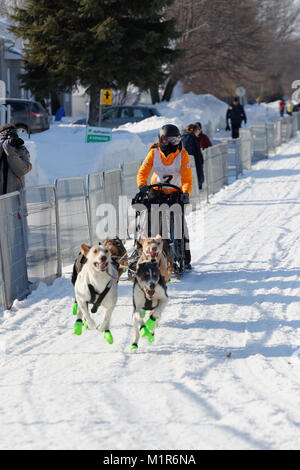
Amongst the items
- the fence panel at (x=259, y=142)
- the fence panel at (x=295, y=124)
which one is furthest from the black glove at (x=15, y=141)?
the fence panel at (x=295, y=124)

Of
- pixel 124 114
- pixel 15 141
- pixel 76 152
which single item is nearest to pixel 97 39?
pixel 124 114

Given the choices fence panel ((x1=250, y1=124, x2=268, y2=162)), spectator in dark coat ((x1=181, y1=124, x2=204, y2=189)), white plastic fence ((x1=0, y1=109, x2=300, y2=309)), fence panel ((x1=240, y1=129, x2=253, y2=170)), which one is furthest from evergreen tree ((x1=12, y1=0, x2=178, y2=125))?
white plastic fence ((x1=0, y1=109, x2=300, y2=309))

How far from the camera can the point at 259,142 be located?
2708cm

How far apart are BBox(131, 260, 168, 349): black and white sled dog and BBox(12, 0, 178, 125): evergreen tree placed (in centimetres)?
2354

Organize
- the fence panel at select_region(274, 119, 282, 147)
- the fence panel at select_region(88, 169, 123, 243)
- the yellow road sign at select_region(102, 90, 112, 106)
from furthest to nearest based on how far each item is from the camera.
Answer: the fence panel at select_region(274, 119, 282, 147) < the yellow road sign at select_region(102, 90, 112, 106) < the fence panel at select_region(88, 169, 123, 243)

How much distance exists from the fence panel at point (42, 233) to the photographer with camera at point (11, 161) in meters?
0.34

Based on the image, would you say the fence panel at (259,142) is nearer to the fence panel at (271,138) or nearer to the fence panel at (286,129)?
the fence panel at (271,138)

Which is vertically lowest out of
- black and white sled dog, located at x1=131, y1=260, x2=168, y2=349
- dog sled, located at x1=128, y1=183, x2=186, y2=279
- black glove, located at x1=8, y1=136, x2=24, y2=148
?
black and white sled dog, located at x1=131, y1=260, x2=168, y2=349

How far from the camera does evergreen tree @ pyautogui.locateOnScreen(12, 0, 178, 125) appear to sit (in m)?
29.1

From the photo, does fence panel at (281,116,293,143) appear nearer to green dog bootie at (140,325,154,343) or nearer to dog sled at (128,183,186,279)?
dog sled at (128,183,186,279)

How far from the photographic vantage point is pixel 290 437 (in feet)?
14.5

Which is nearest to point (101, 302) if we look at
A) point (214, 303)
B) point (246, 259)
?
point (214, 303)

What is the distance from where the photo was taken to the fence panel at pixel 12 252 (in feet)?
25.2

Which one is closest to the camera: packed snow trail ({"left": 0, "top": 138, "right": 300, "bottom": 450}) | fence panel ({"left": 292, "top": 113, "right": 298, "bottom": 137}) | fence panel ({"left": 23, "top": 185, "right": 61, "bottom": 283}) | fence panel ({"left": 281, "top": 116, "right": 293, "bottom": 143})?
packed snow trail ({"left": 0, "top": 138, "right": 300, "bottom": 450})
